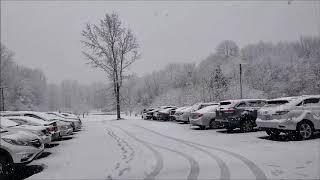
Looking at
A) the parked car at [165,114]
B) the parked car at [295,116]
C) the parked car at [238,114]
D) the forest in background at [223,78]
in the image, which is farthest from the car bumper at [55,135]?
the forest in background at [223,78]

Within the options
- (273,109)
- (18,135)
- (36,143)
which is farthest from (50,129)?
(273,109)

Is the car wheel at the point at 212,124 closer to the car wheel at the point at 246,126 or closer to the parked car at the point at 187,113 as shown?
the car wheel at the point at 246,126

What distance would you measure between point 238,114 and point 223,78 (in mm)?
40613

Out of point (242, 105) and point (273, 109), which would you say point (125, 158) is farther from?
point (242, 105)

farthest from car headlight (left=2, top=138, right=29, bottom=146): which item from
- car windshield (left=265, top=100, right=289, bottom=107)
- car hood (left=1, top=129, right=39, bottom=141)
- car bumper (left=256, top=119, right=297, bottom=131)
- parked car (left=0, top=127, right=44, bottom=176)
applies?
car windshield (left=265, top=100, right=289, bottom=107)

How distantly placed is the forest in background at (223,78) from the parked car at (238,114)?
15395 mm

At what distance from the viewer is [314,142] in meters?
11.7

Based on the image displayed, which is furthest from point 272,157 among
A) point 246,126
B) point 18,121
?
point 18,121

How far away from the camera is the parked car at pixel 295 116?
12.2 m

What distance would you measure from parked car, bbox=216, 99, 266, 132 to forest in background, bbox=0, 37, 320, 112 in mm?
15395

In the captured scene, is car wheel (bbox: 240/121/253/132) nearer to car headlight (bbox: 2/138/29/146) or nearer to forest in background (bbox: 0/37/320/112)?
car headlight (bbox: 2/138/29/146)

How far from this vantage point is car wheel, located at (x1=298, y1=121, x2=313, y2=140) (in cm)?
1233

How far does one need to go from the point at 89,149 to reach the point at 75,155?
140 centimetres

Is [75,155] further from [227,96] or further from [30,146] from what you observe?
[227,96]
